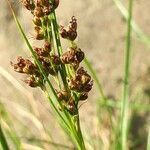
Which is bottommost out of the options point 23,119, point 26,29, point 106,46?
point 23,119

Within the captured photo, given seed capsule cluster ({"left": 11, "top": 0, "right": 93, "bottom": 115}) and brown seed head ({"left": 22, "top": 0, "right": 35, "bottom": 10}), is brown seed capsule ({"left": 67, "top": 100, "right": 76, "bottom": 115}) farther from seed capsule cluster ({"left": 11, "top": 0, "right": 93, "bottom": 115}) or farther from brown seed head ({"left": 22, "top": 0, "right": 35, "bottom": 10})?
brown seed head ({"left": 22, "top": 0, "right": 35, "bottom": 10})

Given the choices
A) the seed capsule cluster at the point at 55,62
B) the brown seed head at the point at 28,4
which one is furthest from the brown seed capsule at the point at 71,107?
the brown seed head at the point at 28,4

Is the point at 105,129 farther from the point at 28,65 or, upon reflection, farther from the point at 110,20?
the point at 28,65

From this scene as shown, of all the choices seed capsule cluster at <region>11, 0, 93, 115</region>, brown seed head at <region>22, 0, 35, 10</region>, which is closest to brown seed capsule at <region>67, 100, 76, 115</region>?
seed capsule cluster at <region>11, 0, 93, 115</region>

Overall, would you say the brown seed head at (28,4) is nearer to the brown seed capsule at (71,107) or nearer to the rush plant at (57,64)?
the rush plant at (57,64)

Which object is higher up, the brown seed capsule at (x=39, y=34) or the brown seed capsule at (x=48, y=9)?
the brown seed capsule at (x=48, y=9)

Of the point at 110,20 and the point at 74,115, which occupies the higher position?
the point at 110,20

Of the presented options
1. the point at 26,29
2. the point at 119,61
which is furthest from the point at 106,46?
the point at 26,29

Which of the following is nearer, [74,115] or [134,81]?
[74,115]
